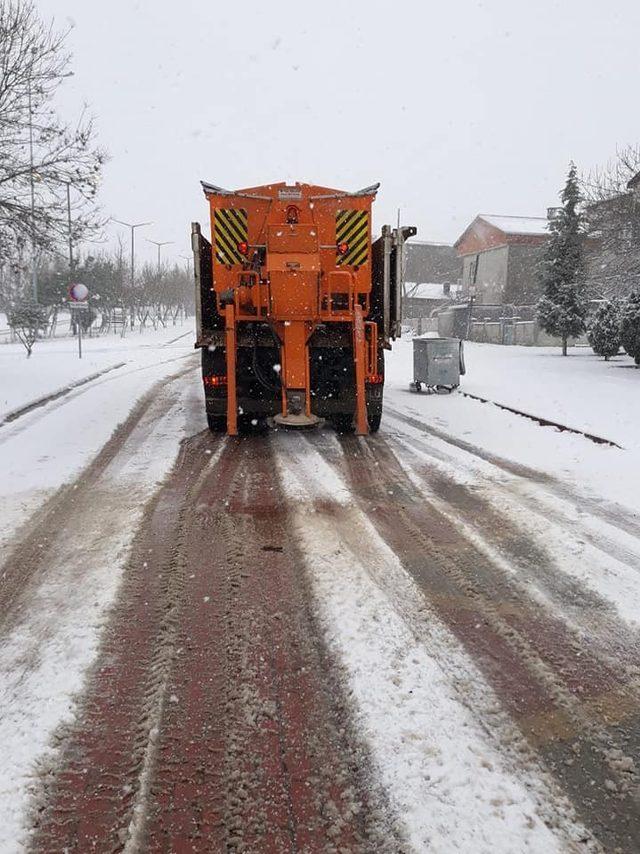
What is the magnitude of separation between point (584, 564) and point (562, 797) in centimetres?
212

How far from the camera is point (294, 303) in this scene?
22.8ft

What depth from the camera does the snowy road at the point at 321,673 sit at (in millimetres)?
1887

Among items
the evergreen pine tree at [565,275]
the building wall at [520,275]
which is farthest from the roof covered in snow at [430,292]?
the evergreen pine tree at [565,275]

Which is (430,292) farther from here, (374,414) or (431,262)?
(374,414)

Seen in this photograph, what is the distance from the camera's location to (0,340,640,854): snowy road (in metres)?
1.89

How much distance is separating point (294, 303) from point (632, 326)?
49.4 feet

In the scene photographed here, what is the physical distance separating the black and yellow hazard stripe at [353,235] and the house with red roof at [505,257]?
3906 centimetres

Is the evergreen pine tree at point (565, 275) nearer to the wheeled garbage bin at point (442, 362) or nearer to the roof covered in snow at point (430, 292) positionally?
the wheeled garbage bin at point (442, 362)

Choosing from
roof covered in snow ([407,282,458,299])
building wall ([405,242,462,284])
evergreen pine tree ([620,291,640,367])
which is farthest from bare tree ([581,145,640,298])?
building wall ([405,242,462,284])

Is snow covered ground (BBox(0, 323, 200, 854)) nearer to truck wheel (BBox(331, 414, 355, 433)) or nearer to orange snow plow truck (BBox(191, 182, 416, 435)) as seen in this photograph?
orange snow plow truck (BBox(191, 182, 416, 435))

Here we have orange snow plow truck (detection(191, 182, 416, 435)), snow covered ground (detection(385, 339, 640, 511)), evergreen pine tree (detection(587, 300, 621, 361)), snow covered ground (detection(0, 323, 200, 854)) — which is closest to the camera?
snow covered ground (detection(0, 323, 200, 854))

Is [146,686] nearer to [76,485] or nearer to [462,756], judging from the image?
A: [462,756]

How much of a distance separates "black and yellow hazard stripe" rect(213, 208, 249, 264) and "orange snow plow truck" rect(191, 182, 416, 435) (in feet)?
0.04

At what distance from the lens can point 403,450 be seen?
23.5 ft
